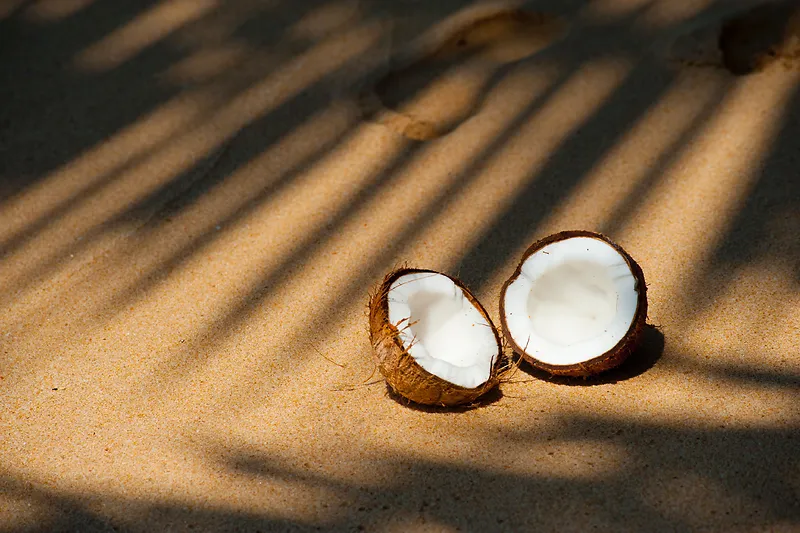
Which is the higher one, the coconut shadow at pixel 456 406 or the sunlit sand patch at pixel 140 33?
the sunlit sand patch at pixel 140 33

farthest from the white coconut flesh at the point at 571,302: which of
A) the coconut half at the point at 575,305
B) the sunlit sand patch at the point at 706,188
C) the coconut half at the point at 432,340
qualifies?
the sunlit sand patch at the point at 706,188

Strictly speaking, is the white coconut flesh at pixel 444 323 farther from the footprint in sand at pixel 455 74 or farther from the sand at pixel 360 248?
the footprint in sand at pixel 455 74

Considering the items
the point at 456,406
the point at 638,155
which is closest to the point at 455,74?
the point at 638,155

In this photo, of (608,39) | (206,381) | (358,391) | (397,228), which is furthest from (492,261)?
(608,39)

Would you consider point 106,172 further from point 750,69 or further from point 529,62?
point 750,69

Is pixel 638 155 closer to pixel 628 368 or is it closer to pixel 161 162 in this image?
pixel 628 368
